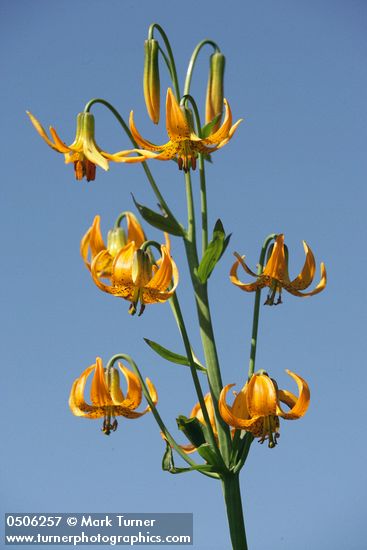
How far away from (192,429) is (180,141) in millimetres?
759

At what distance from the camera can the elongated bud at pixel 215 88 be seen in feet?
7.64

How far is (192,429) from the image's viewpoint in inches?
82.5

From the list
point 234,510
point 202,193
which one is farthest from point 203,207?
point 234,510

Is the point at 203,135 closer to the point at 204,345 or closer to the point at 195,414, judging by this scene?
the point at 204,345

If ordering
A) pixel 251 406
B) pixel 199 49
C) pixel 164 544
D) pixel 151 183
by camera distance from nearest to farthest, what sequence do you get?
pixel 251 406 → pixel 151 183 → pixel 199 49 → pixel 164 544

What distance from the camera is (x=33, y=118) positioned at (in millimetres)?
2133

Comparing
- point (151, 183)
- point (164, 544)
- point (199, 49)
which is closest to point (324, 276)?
point (151, 183)

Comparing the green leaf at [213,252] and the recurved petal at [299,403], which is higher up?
the green leaf at [213,252]

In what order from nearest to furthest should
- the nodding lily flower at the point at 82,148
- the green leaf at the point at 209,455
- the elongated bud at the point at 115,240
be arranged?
the green leaf at the point at 209,455, the nodding lily flower at the point at 82,148, the elongated bud at the point at 115,240

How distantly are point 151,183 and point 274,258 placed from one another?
399 millimetres

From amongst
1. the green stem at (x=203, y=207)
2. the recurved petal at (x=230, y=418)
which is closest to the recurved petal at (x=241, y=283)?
the green stem at (x=203, y=207)

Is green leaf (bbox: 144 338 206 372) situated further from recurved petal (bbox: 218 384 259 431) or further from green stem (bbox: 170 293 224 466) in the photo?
recurved petal (bbox: 218 384 259 431)

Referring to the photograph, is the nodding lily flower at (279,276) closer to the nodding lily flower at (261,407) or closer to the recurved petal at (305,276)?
the recurved petal at (305,276)

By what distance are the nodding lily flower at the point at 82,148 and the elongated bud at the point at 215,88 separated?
0.34 m
